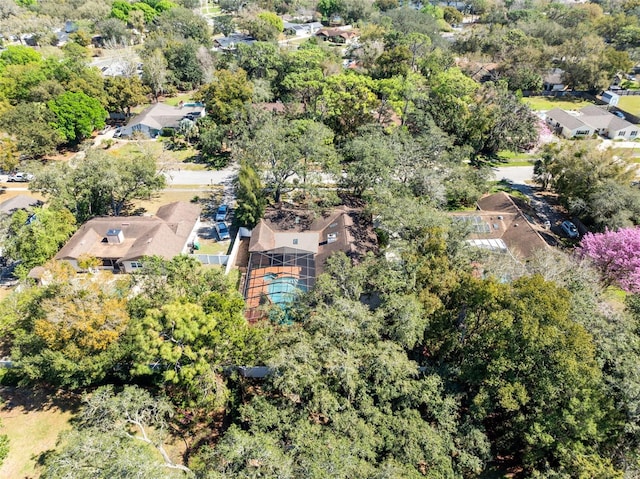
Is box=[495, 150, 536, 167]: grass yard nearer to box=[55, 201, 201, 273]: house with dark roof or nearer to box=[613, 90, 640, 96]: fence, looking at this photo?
box=[613, 90, 640, 96]: fence

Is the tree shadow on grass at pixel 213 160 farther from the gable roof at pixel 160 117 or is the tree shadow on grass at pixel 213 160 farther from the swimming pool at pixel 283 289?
the swimming pool at pixel 283 289

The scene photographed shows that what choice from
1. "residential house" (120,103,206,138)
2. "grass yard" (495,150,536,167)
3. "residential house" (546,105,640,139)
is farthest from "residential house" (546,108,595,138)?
"residential house" (120,103,206,138)

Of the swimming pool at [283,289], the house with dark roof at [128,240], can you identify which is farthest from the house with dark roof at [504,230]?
Answer: the house with dark roof at [128,240]

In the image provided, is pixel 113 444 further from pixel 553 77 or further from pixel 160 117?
pixel 553 77

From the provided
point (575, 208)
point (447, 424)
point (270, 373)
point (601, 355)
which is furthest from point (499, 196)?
point (270, 373)

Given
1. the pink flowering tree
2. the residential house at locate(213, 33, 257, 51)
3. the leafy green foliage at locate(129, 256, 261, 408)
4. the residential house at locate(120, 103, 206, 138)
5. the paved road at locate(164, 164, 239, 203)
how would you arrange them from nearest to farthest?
the leafy green foliage at locate(129, 256, 261, 408) → the pink flowering tree → the paved road at locate(164, 164, 239, 203) → the residential house at locate(120, 103, 206, 138) → the residential house at locate(213, 33, 257, 51)

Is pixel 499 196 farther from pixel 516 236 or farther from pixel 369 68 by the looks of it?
pixel 369 68
